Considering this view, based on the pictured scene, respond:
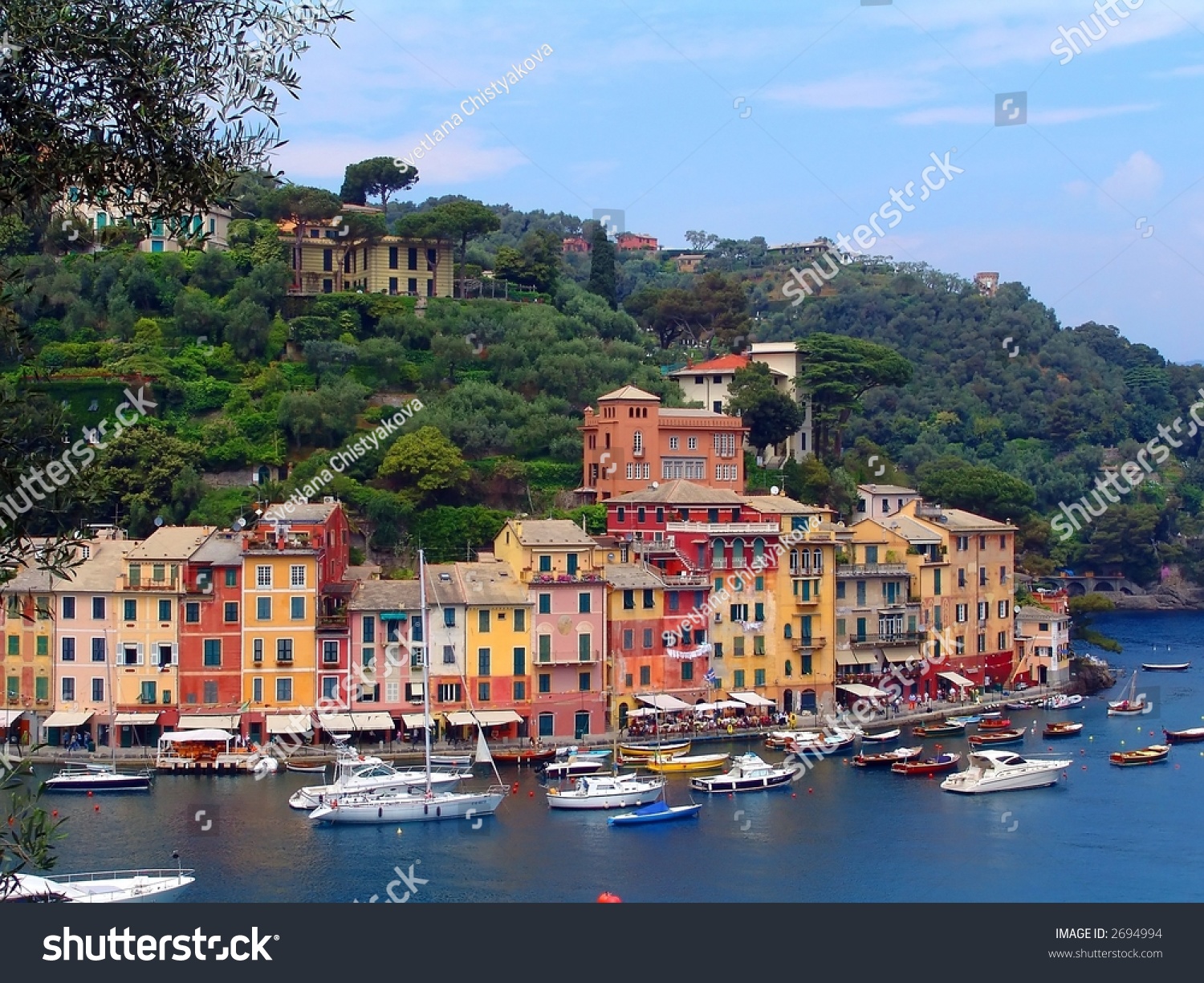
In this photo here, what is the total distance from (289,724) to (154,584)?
4699mm

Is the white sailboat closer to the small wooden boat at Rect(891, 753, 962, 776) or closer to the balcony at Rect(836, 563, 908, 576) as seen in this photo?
the small wooden boat at Rect(891, 753, 962, 776)

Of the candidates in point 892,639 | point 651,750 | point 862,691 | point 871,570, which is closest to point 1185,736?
point 892,639

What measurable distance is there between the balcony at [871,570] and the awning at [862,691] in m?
3.09

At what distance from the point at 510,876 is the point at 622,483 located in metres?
23.7

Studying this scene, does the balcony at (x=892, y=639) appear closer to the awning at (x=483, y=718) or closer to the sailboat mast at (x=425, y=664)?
the awning at (x=483, y=718)

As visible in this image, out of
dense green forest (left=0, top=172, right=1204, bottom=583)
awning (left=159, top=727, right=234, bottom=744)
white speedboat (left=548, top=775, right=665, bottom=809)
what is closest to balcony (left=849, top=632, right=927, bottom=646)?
dense green forest (left=0, top=172, right=1204, bottom=583)

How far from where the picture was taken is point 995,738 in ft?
145

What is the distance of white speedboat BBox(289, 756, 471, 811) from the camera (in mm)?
35688

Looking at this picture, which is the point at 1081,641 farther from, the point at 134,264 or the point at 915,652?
the point at 134,264

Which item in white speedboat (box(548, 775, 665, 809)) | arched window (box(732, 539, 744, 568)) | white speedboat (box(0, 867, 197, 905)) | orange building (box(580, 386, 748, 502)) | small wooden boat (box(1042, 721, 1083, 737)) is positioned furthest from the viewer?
orange building (box(580, 386, 748, 502))

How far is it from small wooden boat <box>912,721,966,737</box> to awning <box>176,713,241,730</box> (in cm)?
1771

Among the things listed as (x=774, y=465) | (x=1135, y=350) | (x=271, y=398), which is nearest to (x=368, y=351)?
(x=271, y=398)

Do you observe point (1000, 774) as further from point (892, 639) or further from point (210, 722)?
point (210, 722)

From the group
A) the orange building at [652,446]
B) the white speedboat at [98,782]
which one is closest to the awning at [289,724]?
the white speedboat at [98,782]
